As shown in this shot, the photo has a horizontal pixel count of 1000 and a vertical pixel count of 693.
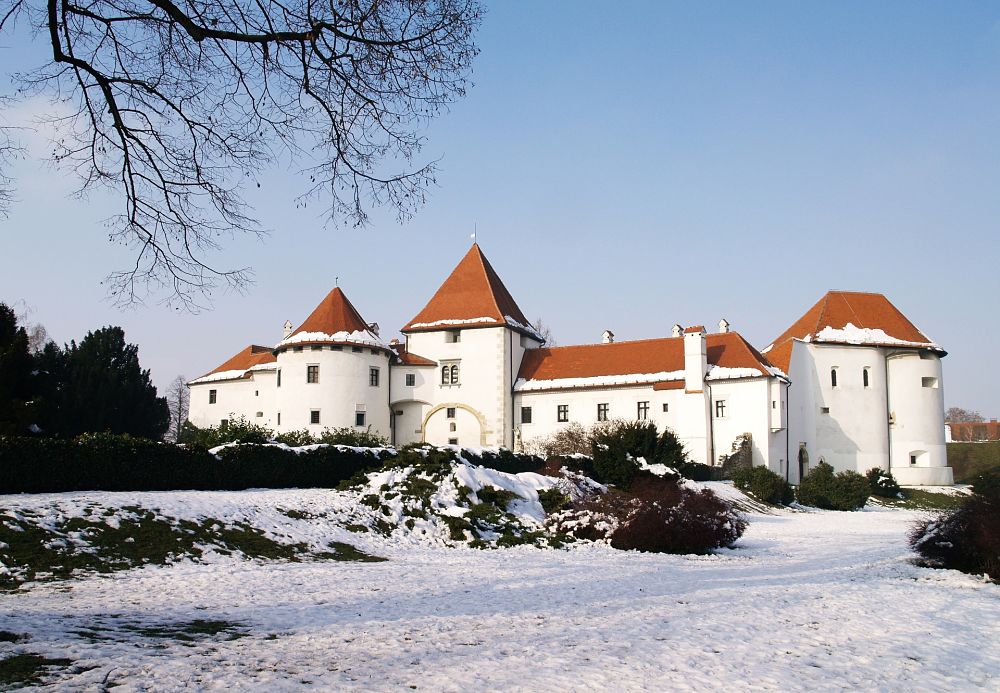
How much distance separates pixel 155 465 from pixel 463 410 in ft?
98.3

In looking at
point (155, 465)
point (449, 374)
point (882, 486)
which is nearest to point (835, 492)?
point (882, 486)

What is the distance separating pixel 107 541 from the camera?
41.4 ft

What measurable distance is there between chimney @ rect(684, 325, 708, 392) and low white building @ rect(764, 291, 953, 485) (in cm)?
693

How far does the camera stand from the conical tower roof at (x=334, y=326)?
45000 mm

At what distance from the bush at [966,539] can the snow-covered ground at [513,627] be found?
1.32ft

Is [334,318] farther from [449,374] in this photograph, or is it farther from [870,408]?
[870,408]

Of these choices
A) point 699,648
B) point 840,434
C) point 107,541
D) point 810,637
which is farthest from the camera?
point 840,434

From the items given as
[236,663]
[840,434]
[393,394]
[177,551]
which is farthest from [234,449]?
[840,434]

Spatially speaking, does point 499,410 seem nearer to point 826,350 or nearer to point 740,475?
point 740,475

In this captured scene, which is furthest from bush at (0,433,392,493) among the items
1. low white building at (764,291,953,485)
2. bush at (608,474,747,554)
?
low white building at (764,291,953,485)

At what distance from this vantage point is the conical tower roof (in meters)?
45.0

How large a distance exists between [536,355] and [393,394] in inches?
365

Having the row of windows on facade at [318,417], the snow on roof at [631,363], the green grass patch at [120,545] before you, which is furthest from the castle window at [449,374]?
the green grass patch at [120,545]

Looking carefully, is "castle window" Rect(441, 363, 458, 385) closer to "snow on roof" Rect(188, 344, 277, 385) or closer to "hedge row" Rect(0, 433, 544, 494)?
"snow on roof" Rect(188, 344, 277, 385)
